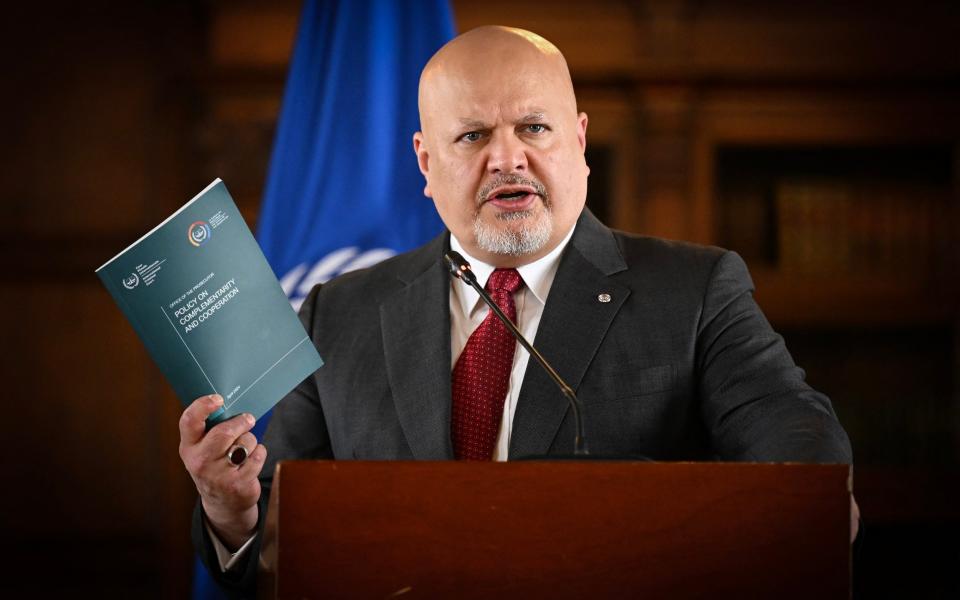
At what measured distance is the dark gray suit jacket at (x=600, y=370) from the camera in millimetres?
1844

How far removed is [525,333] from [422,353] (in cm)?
18

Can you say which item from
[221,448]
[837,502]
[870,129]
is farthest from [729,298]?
[870,129]

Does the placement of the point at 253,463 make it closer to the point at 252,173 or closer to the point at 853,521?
the point at 853,521

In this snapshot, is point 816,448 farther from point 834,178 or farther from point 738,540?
point 834,178

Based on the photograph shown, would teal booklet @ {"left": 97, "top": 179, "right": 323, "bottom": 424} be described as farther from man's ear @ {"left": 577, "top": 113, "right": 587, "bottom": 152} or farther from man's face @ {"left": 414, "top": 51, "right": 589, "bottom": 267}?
man's ear @ {"left": 577, "top": 113, "right": 587, "bottom": 152}

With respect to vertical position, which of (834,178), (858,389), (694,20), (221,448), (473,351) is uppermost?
(221,448)

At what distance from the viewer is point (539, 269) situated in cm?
205

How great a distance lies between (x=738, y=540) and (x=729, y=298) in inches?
30.1

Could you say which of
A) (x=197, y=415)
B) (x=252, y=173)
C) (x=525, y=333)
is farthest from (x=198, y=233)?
(x=252, y=173)

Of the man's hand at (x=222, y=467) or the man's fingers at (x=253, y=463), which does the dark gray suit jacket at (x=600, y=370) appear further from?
the man's fingers at (x=253, y=463)

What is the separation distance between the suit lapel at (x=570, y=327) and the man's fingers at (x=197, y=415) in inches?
19.6

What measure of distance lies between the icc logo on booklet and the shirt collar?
589mm

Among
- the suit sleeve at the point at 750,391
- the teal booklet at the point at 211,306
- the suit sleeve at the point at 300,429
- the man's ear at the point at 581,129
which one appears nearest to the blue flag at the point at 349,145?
the suit sleeve at the point at 300,429

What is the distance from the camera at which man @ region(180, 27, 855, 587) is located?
185 cm
